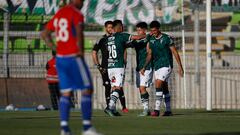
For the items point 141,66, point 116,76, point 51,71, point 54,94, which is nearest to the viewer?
point 116,76

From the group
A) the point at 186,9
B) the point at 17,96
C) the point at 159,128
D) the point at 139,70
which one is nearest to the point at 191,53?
the point at 186,9

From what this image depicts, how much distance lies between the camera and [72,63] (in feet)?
37.4

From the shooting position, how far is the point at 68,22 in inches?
452

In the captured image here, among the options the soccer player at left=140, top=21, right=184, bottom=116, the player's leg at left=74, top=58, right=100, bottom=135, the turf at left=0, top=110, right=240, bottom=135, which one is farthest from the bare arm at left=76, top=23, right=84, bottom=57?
the soccer player at left=140, top=21, right=184, bottom=116

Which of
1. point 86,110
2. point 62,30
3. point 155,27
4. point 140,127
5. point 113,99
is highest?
point 155,27

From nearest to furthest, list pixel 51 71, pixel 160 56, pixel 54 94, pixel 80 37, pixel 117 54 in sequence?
1. pixel 80 37
2. pixel 160 56
3. pixel 117 54
4. pixel 51 71
5. pixel 54 94

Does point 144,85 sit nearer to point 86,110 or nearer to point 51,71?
point 51,71

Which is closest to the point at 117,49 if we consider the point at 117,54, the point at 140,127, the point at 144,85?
the point at 117,54

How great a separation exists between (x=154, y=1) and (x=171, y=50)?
25.5ft

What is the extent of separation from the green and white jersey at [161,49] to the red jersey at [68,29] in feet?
22.6

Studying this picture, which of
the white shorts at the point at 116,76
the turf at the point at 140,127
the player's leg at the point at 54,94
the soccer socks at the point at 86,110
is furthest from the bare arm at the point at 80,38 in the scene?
the player's leg at the point at 54,94

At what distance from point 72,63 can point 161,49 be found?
23.4 feet

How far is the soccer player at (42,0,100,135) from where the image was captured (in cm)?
1137

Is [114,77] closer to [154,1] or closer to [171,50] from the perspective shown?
[171,50]
